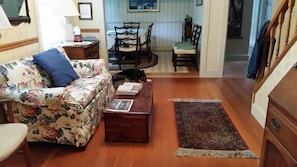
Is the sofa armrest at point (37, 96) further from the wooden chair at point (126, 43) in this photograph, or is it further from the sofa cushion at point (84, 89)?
the wooden chair at point (126, 43)

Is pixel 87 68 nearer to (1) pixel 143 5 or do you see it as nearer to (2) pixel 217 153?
(2) pixel 217 153

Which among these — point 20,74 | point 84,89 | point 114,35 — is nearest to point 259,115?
point 84,89

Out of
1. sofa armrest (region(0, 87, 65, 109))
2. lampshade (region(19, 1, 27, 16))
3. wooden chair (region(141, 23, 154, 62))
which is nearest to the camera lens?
sofa armrest (region(0, 87, 65, 109))

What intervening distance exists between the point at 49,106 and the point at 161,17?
6313 mm

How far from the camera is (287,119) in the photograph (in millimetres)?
1289

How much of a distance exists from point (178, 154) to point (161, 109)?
1.14m

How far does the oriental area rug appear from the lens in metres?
2.34

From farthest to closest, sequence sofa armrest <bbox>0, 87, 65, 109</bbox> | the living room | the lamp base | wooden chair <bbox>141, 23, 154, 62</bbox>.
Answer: wooden chair <bbox>141, 23, 154, 62</bbox>, the lamp base, the living room, sofa armrest <bbox>0, 87, 65, 109</bbox>

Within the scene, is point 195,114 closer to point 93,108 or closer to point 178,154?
point 178,154

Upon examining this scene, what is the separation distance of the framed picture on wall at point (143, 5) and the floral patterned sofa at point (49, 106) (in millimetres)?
5627

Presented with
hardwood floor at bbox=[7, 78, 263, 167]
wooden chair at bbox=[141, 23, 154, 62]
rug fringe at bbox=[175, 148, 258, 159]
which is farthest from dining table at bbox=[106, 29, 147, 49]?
rug fringe at bbox=[175, 148, 258, 159]

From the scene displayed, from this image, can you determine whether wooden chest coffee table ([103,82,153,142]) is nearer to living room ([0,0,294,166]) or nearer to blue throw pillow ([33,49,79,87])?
living room ([0,0,294,166])

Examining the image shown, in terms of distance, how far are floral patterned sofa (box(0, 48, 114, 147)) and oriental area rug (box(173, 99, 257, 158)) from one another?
3.15ft

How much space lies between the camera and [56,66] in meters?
2.86
